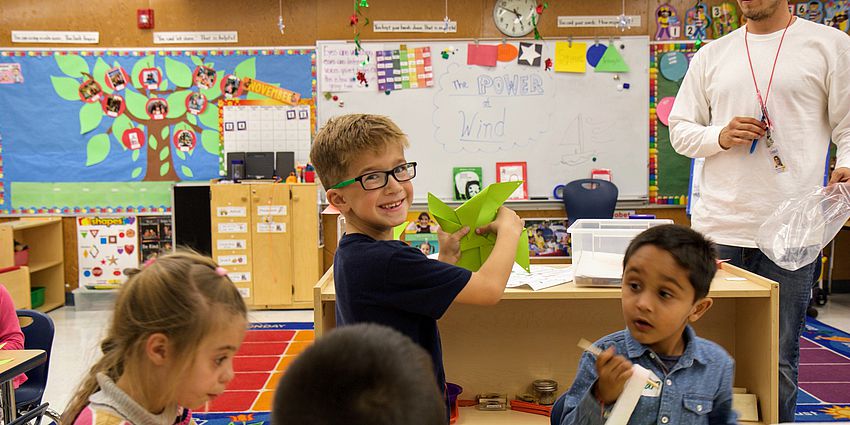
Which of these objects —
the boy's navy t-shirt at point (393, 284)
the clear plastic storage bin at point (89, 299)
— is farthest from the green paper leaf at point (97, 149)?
the boy's navy t-shirt at point (393, 284)

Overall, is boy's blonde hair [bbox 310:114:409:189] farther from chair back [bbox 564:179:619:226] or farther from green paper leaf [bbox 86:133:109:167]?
green paper leaf [bbox 86:133:109:167]

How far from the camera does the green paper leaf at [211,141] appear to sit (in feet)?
18.5

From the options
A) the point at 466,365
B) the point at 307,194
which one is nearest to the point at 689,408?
the point at 466,365

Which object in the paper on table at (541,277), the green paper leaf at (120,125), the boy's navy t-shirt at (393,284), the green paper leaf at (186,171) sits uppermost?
the green paper leaf at (120,125)

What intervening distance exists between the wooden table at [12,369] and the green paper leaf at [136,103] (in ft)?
12.9

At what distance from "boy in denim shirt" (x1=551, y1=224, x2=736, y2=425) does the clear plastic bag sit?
2.87ft

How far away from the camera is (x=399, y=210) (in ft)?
4.85

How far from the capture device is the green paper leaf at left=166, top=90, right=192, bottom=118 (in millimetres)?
5605

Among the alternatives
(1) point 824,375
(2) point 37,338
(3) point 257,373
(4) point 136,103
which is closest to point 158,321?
(2) point 37,338

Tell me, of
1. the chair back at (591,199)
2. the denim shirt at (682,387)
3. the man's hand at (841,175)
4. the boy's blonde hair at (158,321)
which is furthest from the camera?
the chair back at (591,199)

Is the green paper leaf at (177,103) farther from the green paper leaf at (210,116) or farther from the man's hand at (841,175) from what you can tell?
the man's hand at (841,175)

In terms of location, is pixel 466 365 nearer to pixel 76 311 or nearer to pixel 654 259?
pixel 654 259

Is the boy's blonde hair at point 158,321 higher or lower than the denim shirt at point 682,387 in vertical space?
higher

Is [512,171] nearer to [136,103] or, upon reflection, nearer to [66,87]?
[136,103]
